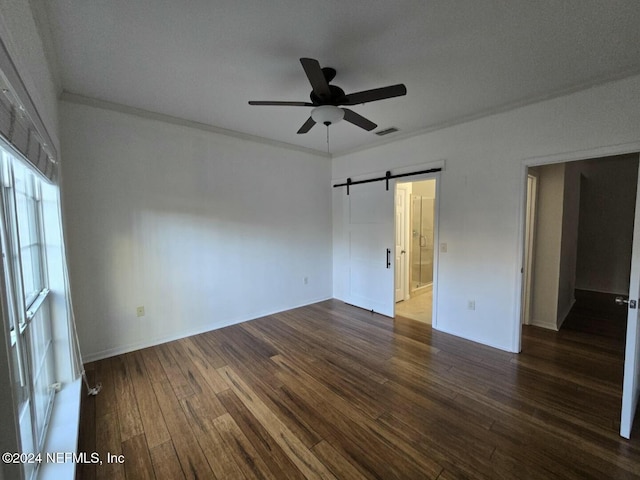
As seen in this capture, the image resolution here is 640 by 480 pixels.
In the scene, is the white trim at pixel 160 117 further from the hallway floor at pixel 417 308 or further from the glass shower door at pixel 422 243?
the hallway floor at pixel 417 308

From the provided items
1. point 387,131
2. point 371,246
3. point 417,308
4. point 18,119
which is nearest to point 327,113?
point 18,119

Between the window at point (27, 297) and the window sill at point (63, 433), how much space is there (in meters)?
0.05

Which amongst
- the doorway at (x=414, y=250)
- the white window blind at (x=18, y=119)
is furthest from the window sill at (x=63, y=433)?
the doorway at (x=414, y=250)

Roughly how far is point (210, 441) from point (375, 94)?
2643 millimetres

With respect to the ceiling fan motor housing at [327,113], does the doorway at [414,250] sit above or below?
below

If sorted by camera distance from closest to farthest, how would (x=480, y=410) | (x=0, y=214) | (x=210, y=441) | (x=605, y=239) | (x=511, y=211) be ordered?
(x=0, y=214)
(x=210, y=441)
(x=480, y=410)
(x=511, y=211)
(x=605, y=239)

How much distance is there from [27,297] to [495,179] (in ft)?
13.7

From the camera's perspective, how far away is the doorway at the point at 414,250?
4.42 m

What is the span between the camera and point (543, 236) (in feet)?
12.0

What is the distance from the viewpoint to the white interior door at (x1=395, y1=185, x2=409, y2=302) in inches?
179

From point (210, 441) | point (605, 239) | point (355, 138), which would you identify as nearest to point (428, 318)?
point (355, 138)

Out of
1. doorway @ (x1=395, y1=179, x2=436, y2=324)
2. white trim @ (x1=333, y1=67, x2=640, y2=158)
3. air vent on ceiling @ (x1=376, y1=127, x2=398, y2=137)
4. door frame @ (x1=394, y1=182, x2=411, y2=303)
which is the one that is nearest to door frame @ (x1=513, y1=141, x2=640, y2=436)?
Result: white trim @ (x1=333, y1=67, x2=640, y2=158)

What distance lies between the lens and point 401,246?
15.4 feet

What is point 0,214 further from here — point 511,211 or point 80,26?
point 511,211
